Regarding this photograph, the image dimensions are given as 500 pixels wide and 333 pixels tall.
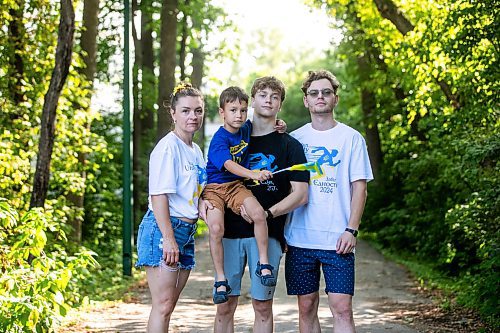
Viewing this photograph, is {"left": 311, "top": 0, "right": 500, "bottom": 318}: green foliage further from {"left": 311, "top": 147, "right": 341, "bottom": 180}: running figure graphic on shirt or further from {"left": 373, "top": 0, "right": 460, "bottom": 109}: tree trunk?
{"left": 311, "top": 147, "right": 341, "bottom": 180}: running figure graphic on shirt

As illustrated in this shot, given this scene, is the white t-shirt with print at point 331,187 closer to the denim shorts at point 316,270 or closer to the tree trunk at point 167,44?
the denim shorts at point 316,270

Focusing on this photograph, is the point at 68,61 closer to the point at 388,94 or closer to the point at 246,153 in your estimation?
the point at 246,153

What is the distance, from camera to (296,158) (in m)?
6.30

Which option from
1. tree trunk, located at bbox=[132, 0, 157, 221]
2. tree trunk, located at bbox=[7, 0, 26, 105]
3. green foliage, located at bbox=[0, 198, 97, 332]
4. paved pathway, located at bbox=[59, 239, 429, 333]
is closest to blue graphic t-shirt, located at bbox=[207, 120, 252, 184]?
green foliage, located at bbox=[0, 198, 97, 332]

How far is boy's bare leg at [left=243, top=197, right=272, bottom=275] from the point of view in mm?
6090

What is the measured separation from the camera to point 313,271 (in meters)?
6.44

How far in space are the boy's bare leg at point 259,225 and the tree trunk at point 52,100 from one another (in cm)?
478

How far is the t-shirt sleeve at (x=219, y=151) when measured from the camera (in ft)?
20.1

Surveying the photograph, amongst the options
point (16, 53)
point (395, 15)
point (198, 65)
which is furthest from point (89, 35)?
point (198, 65)

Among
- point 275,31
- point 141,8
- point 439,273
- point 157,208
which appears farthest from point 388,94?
point 275,31

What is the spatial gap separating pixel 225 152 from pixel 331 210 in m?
0.88

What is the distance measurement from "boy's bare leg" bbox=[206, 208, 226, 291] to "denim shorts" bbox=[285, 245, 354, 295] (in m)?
0.55

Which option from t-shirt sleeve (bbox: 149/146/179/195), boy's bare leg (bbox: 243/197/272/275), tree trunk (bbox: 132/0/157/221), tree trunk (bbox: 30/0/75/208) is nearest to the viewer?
t-shirt sleeve (bbox: 149/146/179/195)

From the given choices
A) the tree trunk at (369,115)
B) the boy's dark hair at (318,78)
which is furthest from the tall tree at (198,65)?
the boy's dark hair at (318,78)
